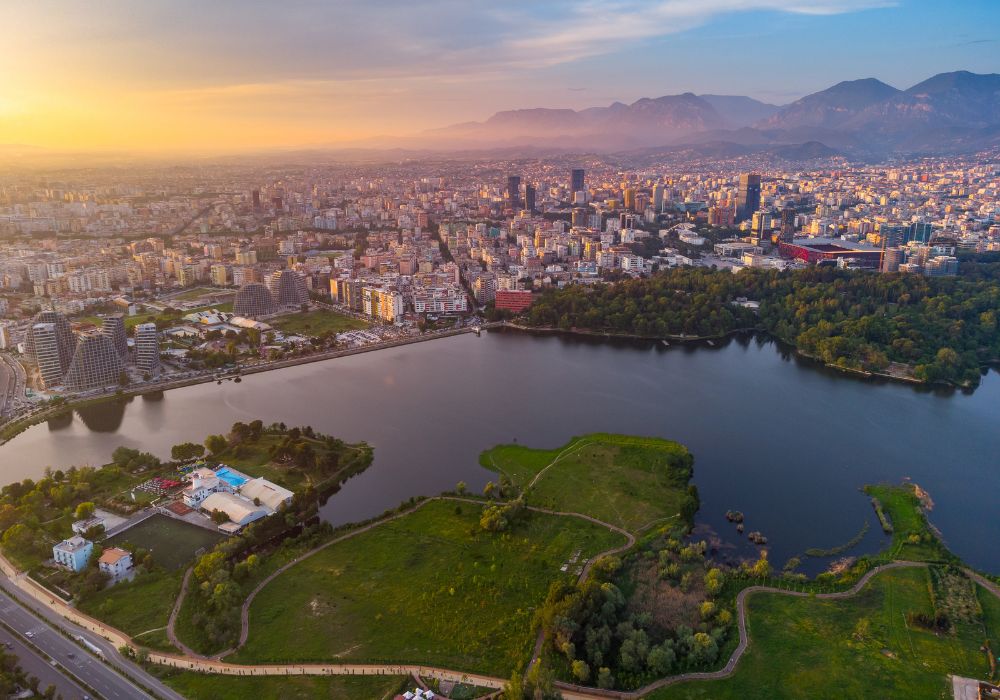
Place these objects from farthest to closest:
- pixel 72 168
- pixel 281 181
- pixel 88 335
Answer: pixel 72 168, pixel 281 181, pixel 88 335

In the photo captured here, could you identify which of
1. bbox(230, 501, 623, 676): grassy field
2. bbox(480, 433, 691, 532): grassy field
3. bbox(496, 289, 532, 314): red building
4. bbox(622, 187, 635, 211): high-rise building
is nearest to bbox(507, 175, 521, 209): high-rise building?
bbox(622, 187, 635, 211): high-rise building

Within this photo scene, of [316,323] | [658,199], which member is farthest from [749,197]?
[316,323]

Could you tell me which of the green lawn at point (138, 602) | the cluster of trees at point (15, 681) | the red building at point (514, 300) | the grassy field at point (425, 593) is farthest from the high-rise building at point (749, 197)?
the cluster of trees at point (15, 681)

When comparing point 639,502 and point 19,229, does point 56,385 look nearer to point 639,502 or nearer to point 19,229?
point 639,502

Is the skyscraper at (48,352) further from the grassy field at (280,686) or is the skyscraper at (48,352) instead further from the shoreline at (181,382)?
the grassy field at (280,686)

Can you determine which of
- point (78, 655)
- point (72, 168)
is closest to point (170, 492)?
point (78, 655)

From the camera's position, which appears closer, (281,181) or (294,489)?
(294,489)
